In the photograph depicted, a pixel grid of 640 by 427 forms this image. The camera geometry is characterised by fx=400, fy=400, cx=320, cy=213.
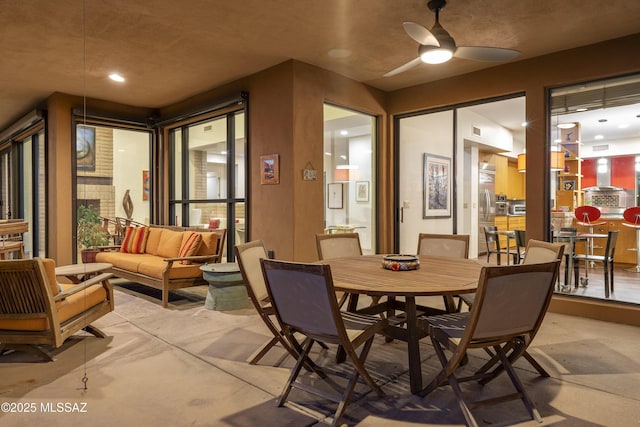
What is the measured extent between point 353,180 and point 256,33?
265 cm

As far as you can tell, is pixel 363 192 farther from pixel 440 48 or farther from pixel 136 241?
pixel 136 241

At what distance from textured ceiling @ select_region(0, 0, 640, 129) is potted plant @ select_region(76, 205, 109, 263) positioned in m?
1.99

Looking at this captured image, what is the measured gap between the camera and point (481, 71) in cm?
475

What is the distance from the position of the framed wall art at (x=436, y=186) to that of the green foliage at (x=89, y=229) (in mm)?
5103

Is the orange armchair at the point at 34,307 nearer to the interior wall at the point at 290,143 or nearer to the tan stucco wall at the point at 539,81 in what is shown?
the interior wall at the point at 290,143

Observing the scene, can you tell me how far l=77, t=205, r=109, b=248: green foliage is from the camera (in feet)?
19.6

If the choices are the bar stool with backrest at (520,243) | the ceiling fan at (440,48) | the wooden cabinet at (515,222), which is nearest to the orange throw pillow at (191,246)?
the ceiling fan at (440,48)

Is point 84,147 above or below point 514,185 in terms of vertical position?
above

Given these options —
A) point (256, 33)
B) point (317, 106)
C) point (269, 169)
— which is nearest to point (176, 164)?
point (269, 169)

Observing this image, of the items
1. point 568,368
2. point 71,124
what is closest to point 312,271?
point 568,368

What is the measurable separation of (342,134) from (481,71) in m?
1.90

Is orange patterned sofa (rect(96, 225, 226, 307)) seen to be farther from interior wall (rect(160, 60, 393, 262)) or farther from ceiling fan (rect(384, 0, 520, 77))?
ceiling fan (rect(384, 0, 520, 77))

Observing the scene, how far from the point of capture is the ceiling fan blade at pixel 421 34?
2.64 metres

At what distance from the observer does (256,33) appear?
3766mm
